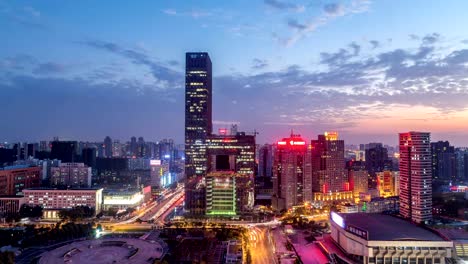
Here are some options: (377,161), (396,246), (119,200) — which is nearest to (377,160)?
(377,161)

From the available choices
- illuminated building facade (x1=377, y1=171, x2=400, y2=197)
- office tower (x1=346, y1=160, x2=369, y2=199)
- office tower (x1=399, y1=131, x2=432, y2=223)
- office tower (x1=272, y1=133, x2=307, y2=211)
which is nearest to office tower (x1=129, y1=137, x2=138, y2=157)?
office tower (x1=272, y1=133, x2=307, y2=211)

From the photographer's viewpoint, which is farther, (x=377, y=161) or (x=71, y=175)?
(x=377, y=161)

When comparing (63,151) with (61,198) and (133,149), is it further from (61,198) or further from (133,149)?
(133,149)

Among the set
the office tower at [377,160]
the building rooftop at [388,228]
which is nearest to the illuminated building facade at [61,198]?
the building rooftop at [388,228]

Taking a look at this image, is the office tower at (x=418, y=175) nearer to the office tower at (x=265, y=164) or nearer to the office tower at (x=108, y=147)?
the office tower at (x=265, y=164)

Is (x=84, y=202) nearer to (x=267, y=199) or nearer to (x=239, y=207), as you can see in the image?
(x=239, y=207)

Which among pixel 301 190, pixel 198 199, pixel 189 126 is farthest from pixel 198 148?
pixel 301 190

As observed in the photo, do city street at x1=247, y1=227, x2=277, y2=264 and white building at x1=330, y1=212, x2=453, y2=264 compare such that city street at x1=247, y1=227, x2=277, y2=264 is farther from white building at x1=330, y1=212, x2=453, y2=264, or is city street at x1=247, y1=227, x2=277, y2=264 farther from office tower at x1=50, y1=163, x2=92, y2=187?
office tower at x1=50, y1=163, x2=92, y2=187
